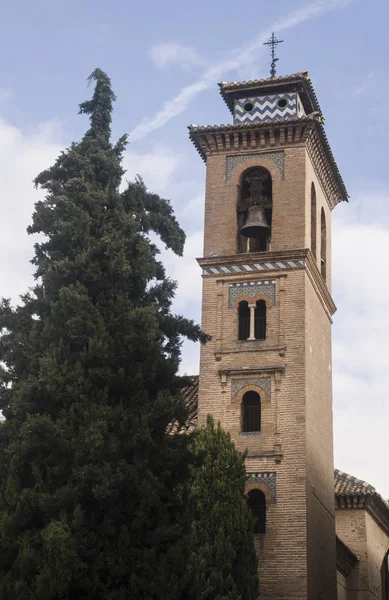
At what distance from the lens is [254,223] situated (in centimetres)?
2841

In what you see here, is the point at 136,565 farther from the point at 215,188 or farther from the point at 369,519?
the point at 369,519

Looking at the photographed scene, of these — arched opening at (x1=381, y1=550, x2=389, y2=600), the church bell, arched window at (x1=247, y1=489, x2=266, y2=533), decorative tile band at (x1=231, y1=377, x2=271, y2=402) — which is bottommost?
arched opening at (x1=381, y1=550, x2=389, y2=600)

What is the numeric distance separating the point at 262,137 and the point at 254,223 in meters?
2.65

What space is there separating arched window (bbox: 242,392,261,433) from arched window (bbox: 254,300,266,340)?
164 cm

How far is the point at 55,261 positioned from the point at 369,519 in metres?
20.1

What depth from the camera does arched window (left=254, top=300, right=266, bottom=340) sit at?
27.7m

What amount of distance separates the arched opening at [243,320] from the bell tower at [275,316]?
26mm

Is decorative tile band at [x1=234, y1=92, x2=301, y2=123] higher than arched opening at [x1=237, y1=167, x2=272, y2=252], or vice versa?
decorative tile band at [x1=234, y1=92, x2=301, y2=123]

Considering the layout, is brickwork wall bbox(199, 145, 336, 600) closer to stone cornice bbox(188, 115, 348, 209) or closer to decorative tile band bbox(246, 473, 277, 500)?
decorative tile band bbox(246, 473, 277, 500)

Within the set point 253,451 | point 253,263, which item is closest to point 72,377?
point 253,451

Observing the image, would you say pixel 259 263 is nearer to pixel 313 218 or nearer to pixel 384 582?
pixel 313 218

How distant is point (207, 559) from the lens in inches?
859

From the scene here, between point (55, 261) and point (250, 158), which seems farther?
point (250, 158)

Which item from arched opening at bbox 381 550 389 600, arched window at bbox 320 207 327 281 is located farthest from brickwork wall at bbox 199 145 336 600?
arched opening at bbox 381 550 389 600
